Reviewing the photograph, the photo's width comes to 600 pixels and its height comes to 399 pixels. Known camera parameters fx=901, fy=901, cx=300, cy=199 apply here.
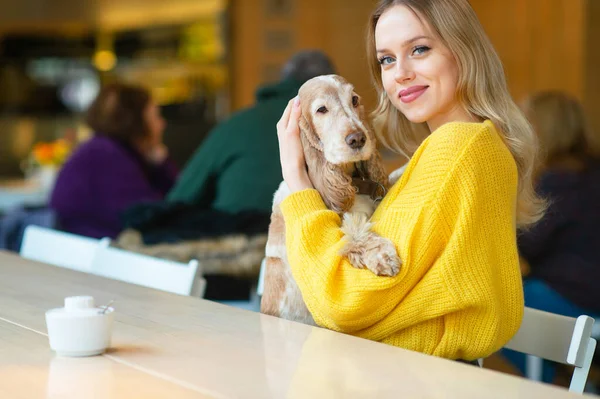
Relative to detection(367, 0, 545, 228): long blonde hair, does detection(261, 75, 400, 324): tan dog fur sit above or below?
below

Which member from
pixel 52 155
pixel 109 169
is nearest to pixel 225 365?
pixel 109 169

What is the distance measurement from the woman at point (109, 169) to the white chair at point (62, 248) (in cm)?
144

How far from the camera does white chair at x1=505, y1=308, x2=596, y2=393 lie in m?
1.49

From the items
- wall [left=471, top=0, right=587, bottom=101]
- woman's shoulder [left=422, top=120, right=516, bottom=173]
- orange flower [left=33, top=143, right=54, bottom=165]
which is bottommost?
orange flower [left=33, top=143, right=54, bottom=165]

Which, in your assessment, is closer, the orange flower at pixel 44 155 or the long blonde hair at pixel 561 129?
the long blonde hair at pixel 561 129

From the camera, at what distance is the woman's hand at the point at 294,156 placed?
1.48m

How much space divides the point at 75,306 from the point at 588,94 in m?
4.80

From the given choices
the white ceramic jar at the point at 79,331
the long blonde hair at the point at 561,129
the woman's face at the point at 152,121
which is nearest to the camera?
the white ceramic jar at the point at 79,331

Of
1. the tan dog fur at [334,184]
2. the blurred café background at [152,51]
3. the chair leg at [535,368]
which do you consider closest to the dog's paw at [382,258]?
the tan dog fur at [334,184]

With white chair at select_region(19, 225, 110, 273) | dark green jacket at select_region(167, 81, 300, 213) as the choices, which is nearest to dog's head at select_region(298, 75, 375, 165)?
white chair at select_region(19, 225, 110, 273)

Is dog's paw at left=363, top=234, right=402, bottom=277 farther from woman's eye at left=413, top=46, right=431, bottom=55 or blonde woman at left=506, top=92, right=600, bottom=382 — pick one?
blonde woman at left=506, top=92, right=600, bottom=382

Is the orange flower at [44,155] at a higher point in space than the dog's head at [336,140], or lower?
lower

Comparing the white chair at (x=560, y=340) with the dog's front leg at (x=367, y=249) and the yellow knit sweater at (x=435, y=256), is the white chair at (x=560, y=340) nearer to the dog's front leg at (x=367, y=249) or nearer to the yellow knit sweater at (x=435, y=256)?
the yellow knit sweater at (x=435, y=256)

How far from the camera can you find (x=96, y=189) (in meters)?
4.05
